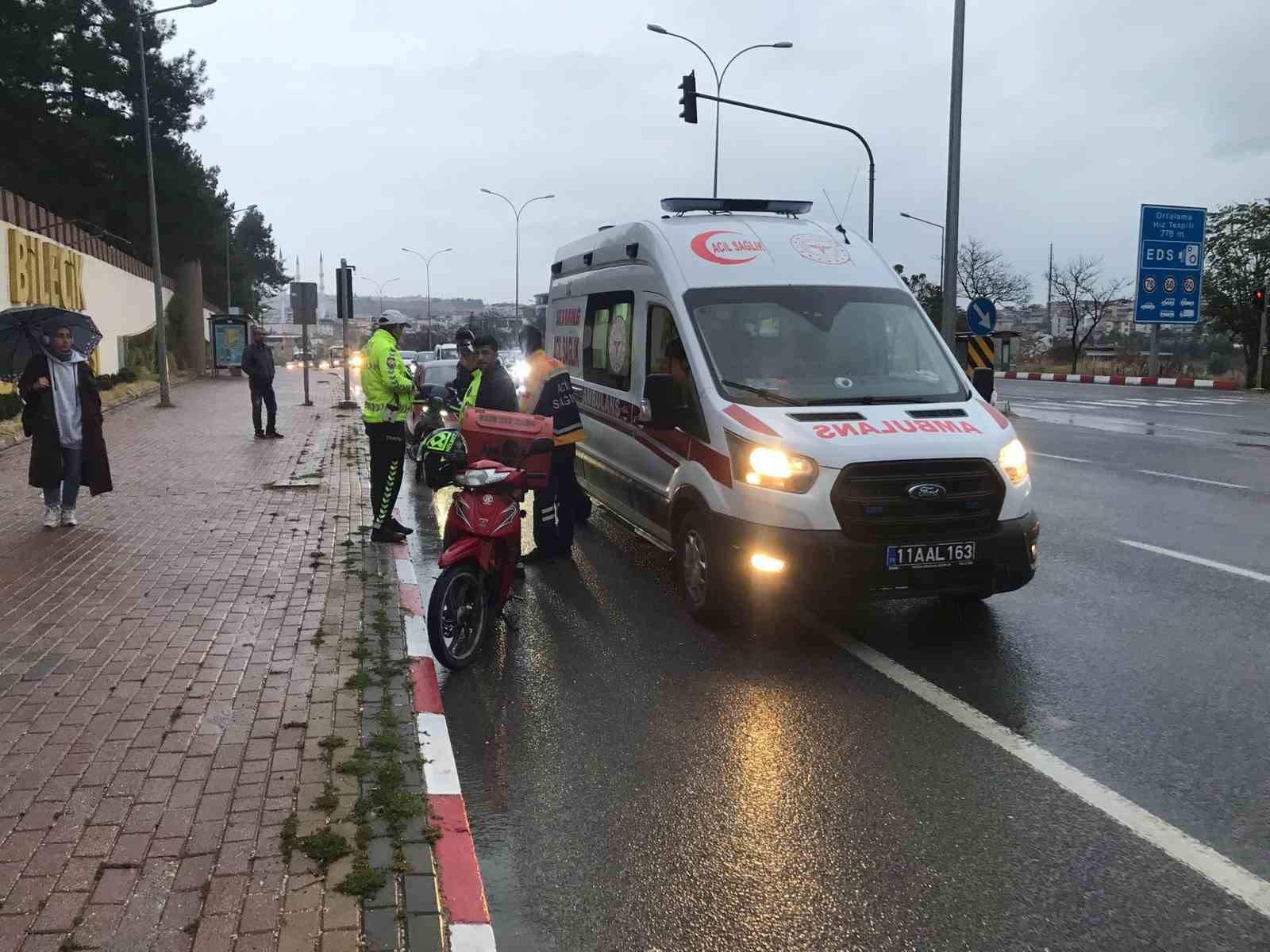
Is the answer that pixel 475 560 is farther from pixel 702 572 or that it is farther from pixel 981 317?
pixel 981 317

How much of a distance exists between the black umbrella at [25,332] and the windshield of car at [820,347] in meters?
5.74

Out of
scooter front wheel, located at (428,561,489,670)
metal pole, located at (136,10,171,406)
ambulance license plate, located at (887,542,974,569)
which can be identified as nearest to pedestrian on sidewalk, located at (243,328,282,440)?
metal pole, located at (136,10,171,406)

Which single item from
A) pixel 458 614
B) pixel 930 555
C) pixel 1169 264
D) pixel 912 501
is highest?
pixel 1169 264

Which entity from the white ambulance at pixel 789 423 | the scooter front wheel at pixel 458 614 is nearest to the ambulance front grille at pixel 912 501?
the white ambulance at pixel 789 423

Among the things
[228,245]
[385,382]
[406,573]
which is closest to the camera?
[406,573]

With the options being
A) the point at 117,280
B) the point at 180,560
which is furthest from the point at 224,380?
the point at 180,560

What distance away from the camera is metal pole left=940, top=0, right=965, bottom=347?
17344 millimetres

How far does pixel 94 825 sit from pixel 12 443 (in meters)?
15.1

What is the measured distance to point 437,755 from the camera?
4.65 metres

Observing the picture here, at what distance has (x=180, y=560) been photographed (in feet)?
26.9

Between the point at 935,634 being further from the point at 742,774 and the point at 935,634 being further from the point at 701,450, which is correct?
the point at 742,774

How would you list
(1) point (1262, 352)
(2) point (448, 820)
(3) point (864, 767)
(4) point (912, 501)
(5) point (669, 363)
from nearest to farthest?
(2) point (448, 820) → (3) point (864, 767) → (4) point (912, 501) → (5) point (669, 363) → (1) point (1262, 352)

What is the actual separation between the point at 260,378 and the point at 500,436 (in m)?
12.5

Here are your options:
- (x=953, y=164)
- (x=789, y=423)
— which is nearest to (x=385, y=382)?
(x=789, y=423)
